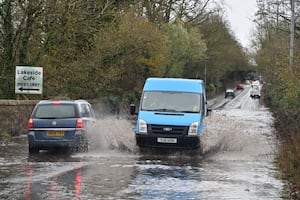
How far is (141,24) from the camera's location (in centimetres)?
4778

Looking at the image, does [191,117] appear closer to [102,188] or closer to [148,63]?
[102,188]

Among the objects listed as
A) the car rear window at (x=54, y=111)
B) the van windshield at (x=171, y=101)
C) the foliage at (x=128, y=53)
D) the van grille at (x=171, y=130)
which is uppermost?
the foliage at (x=128, y=53)

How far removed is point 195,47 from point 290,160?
52.0 meters

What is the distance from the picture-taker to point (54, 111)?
19875 mm

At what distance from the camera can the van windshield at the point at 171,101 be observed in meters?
20.6

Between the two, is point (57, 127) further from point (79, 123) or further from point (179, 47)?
point (179, 47)

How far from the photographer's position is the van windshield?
20609 millimetres

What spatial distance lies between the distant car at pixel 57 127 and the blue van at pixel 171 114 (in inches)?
66.0

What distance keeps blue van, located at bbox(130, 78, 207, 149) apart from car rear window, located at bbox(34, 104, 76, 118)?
1.99m

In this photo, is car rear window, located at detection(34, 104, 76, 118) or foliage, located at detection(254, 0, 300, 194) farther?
car rear window, located at detection(34, 104, 76, 118)

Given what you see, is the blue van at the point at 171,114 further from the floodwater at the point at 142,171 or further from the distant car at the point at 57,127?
the distant car at the point at 57,127

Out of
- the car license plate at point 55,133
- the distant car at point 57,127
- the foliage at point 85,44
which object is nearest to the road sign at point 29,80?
the foliage at point 85,44

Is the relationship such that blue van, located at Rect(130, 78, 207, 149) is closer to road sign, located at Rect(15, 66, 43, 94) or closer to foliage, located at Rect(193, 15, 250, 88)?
road sign, located at Rect(15, 66, 43, 94)

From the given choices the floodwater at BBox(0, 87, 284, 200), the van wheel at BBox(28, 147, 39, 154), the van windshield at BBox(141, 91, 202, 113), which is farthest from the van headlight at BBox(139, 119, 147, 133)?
the van wheel at BBox(28, 147, 39, 154)
